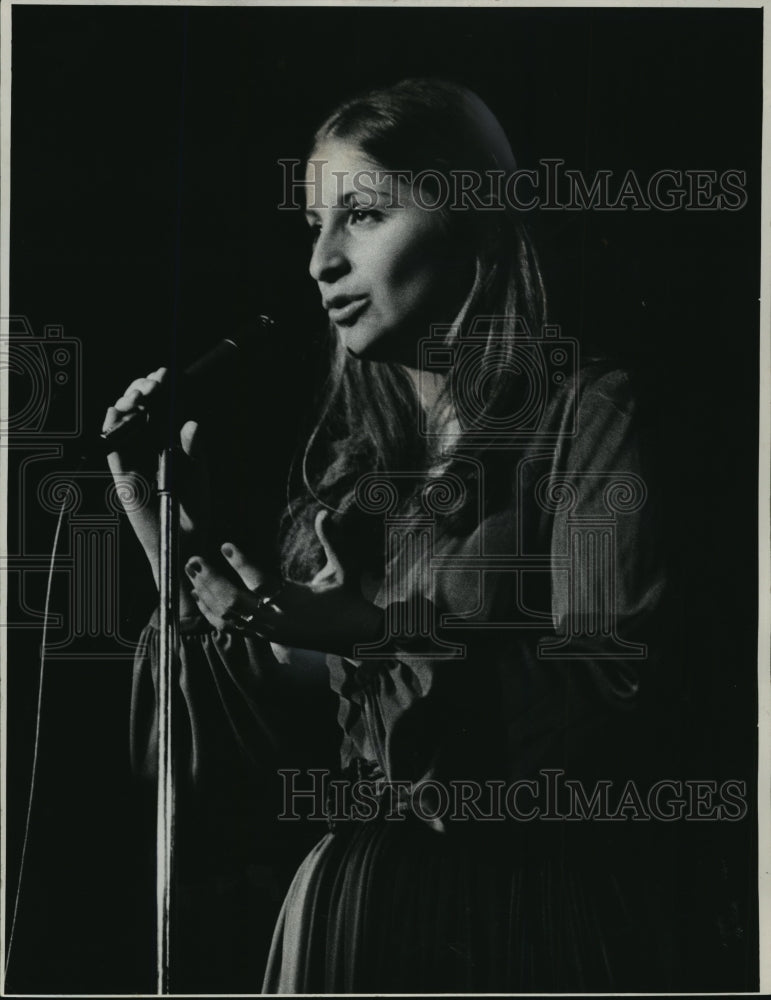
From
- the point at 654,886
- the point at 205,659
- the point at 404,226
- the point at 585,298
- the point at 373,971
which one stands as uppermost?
the point at 404,226

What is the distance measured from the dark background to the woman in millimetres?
90

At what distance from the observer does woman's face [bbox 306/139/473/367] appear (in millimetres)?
2346

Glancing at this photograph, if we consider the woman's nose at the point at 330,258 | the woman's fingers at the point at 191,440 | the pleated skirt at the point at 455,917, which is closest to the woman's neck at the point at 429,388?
the woman's nose at the point at 330,258

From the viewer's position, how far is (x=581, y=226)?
237 centimetres

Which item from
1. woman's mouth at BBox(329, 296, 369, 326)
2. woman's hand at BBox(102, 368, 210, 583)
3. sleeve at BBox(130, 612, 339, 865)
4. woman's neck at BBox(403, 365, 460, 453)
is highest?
woman's mouth at BBox(329, 296, 369, 326)

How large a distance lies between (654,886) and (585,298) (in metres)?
1.42

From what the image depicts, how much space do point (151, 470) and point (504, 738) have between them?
41.7 inches

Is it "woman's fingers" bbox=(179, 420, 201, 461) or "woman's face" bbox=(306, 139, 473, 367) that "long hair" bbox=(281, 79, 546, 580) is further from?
"woman's fingers" bbox=(179, 420, 201, 461)

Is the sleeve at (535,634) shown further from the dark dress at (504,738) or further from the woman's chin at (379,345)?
the woman's chin at (379,345)

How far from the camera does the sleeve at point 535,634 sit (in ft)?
7.55

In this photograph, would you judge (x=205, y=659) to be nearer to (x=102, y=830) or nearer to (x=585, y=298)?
(x=102, y=830)

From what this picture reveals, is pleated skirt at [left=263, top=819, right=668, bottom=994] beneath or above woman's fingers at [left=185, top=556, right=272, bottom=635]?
beneath

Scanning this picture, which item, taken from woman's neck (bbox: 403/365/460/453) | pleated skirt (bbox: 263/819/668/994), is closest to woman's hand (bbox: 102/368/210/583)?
woman's neck (bbox: 403/365/460/453)

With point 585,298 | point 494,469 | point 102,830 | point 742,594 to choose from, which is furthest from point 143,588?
point 742,594
